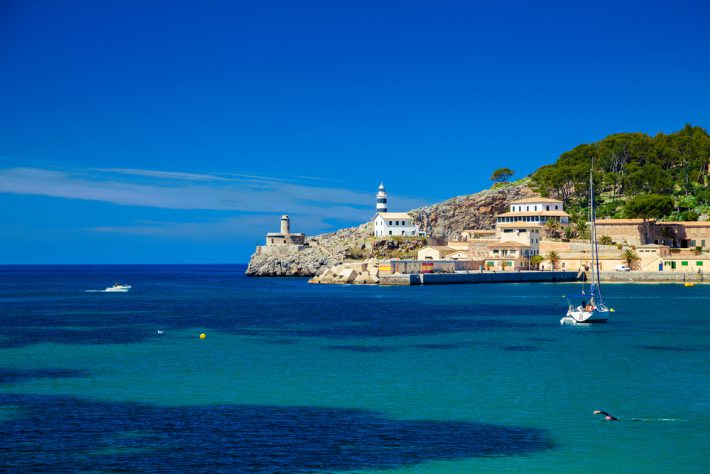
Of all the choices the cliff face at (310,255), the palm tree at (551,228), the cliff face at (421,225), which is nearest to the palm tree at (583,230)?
the palm tree at (551,228)

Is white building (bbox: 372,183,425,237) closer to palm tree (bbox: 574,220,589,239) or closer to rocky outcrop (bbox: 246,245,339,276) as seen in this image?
rocky outcrop (bbox: 246,245,339,276)

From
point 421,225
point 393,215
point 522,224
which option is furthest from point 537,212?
point 421,225

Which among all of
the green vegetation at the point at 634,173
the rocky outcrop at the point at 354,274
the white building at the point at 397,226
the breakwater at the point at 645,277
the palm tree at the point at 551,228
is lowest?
the breakwater at the point at 645,277

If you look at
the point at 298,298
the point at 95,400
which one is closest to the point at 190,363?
the point at 95,400

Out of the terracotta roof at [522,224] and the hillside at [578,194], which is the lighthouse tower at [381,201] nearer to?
the hillside at [578,194]

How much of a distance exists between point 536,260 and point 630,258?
14.6 meters

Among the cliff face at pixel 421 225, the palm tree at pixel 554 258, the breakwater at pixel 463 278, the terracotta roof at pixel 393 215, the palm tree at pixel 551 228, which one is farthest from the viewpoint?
the cliff face at pixel 421 225

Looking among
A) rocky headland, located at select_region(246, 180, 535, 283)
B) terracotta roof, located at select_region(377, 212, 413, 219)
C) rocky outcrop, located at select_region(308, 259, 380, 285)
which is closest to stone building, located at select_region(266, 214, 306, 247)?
rocky headland, located at select_region(246, 180, 535, 283)

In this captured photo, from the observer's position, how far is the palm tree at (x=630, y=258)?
121 metres

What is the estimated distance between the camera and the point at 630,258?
121750mm

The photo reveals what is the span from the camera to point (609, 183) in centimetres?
15650

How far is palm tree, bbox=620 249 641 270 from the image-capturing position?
398 feet

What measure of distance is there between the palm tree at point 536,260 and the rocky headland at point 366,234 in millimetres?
30559

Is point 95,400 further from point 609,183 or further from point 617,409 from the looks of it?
point 609,183
